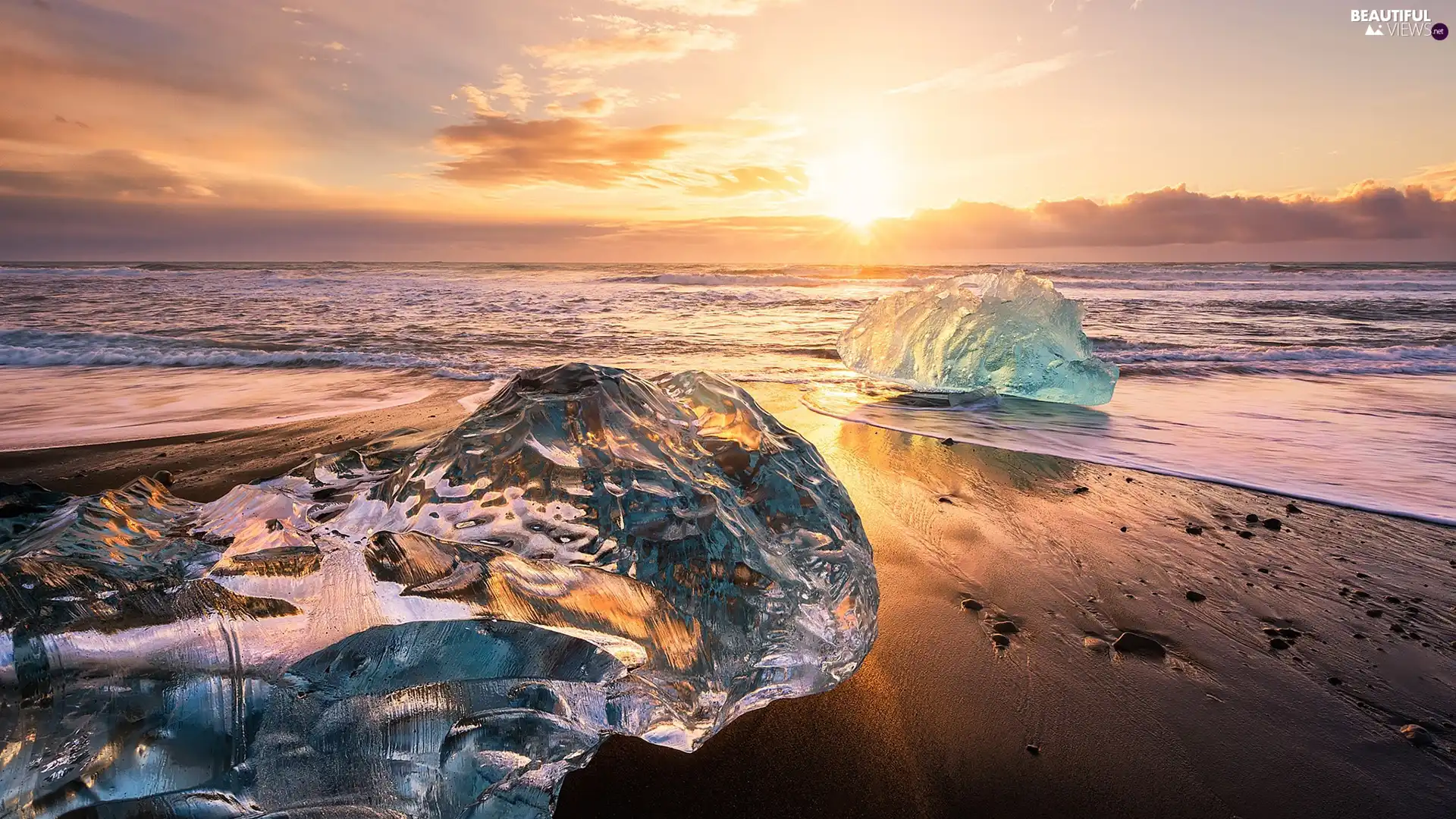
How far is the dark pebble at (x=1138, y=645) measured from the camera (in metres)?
2.12

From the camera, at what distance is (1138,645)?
2170 mm

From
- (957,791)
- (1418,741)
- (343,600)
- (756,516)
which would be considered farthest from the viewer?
(756,516)

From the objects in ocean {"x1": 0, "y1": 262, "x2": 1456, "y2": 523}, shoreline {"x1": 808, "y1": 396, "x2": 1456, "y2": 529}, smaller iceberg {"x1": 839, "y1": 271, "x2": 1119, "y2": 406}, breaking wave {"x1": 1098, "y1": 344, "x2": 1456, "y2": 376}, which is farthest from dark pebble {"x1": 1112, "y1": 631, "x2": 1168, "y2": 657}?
breaking wave {"x1": 1098, "y1": 344, "x2": 1456, "y2": 376}

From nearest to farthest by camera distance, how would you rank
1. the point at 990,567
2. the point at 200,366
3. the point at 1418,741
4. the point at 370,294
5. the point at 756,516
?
the point at 1418,741
the point at 756,516
the point at 990,567
the point at 200,366
the point at 370,294

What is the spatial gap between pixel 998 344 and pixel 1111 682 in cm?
456

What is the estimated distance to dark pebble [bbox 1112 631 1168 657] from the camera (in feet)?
6.97

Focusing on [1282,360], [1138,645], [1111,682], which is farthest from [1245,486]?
[1282,360]

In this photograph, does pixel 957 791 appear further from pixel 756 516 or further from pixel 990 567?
pixel 990 567

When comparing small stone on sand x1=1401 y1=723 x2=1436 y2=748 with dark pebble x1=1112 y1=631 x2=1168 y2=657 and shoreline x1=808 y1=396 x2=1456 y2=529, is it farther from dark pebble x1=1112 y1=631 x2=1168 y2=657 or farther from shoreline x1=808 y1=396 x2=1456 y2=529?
shoreline x1=808 y1=396 x2=1456 y2=529

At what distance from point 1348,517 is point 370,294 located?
20.6 meters

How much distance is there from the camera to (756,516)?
1878mm

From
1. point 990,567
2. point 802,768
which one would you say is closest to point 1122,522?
point 990,567

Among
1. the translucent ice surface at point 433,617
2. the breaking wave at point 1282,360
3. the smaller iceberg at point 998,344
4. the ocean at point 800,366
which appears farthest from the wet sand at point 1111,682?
the breaking wave at point 1282,360

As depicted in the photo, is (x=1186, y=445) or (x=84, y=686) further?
(x=1186, y=445)
